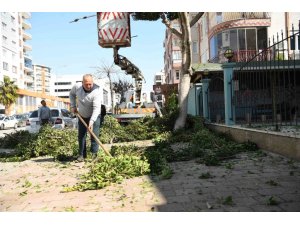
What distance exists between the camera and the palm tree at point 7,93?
160 feet

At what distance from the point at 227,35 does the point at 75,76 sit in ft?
405

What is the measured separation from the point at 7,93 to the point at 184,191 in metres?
50.2

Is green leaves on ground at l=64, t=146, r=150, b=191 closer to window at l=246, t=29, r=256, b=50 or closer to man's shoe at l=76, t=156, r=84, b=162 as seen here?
man's shoe at l=76, t=156, r=84, b=162

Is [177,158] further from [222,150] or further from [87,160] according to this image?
[87,160]

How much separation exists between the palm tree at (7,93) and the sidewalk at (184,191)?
4700cm

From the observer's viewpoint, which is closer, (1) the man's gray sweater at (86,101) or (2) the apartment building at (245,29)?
(1) the man's gray sweater at (86,101)

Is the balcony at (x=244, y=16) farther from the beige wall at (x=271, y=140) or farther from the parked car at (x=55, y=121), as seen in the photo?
the beige wall at (x=271, y=140)

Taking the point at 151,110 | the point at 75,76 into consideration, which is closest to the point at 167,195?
the point at 151,110

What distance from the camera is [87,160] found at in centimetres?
698

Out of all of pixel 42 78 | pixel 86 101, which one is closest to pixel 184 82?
pixel 86 101

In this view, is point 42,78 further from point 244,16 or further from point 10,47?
point 244,16

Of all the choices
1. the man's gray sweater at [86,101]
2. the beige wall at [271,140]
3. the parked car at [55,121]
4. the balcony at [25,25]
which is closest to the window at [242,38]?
the parked car at [55,121]

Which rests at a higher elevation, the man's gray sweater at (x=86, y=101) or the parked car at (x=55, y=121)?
the man's gray sweater at (x=86, y=101)

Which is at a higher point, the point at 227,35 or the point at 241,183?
the point at 227,35
